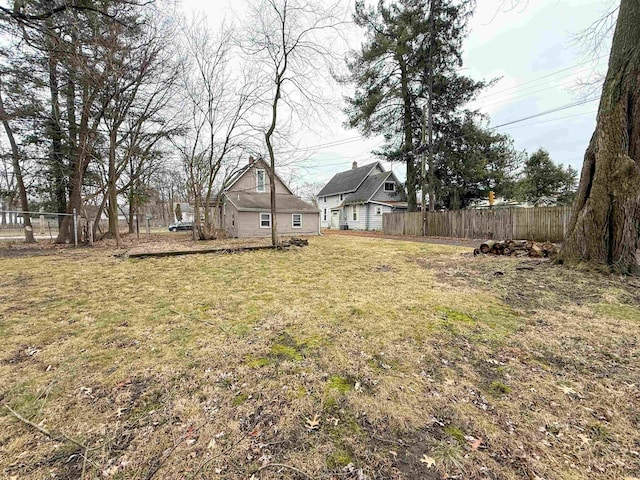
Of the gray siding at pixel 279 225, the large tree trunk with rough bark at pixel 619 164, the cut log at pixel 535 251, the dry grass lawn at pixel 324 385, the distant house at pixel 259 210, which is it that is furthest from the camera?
the distant house at pixel 259 210

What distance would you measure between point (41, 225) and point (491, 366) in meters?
22.4

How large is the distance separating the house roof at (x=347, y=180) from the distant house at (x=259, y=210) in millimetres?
8776

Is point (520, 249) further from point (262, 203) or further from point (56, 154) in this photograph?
point (56, 154)

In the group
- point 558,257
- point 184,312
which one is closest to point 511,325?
point 558,257

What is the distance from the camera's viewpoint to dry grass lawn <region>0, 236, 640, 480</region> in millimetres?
1547

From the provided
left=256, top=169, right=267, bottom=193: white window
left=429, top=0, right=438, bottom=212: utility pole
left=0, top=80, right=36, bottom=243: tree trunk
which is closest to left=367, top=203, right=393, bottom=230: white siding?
left=429, top=0, right=438, bottom=212: utility pole

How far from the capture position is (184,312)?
3824 mm

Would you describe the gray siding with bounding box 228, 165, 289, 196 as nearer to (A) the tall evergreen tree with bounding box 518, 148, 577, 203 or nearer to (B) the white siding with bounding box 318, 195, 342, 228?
(B) the white siding with bounding box 318, 195, 342, 228

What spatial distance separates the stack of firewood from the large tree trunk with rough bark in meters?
2.04

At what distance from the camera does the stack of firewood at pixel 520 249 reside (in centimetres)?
737

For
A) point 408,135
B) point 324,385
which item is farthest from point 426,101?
point 324,385

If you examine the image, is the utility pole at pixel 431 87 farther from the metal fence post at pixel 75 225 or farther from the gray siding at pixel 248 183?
the metal fence post at pixel 75 225

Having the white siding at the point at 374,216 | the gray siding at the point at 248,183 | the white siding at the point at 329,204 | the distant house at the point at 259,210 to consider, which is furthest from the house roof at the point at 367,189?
the gray siding at the point at 248,183

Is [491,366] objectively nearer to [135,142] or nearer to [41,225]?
[135,142]
